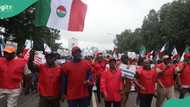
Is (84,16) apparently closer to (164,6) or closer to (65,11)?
(65,11)

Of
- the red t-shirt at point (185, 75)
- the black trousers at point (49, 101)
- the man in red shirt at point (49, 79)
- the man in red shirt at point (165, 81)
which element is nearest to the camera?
the man in red shirt at point (49, 79)

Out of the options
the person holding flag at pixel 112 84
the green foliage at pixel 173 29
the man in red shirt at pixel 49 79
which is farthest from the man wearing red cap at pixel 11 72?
the green foliage at pixel 173 29

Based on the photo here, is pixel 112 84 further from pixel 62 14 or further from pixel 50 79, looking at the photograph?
pixel 62 14

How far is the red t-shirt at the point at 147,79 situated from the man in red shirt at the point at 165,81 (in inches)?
33.1

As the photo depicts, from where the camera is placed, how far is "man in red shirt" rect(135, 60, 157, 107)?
1245cm

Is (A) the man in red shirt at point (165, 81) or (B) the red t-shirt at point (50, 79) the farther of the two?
(A) the man in red shirt at point (165, 81)

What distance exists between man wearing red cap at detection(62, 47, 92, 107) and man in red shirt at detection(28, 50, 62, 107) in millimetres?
162

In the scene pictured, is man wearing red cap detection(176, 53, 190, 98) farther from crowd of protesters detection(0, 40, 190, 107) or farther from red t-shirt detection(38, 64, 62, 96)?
red t-shirt detection(38, 64, 62, 96)

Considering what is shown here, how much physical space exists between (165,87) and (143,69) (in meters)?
1.24

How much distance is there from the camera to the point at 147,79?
1246 centimetres

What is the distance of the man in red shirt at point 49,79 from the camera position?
9.99m

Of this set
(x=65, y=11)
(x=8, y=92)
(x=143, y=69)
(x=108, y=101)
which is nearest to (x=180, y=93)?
(x=143, y=69)

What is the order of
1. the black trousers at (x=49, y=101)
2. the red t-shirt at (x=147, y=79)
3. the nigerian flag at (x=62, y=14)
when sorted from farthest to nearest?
the red t-shirt at (x=147, y=79) → the nigerian flag at (x=62, y=14) → the black trousers at (x=49, y=101)

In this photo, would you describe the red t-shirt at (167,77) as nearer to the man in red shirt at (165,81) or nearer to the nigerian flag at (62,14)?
the man in red shirt at (165,81)
